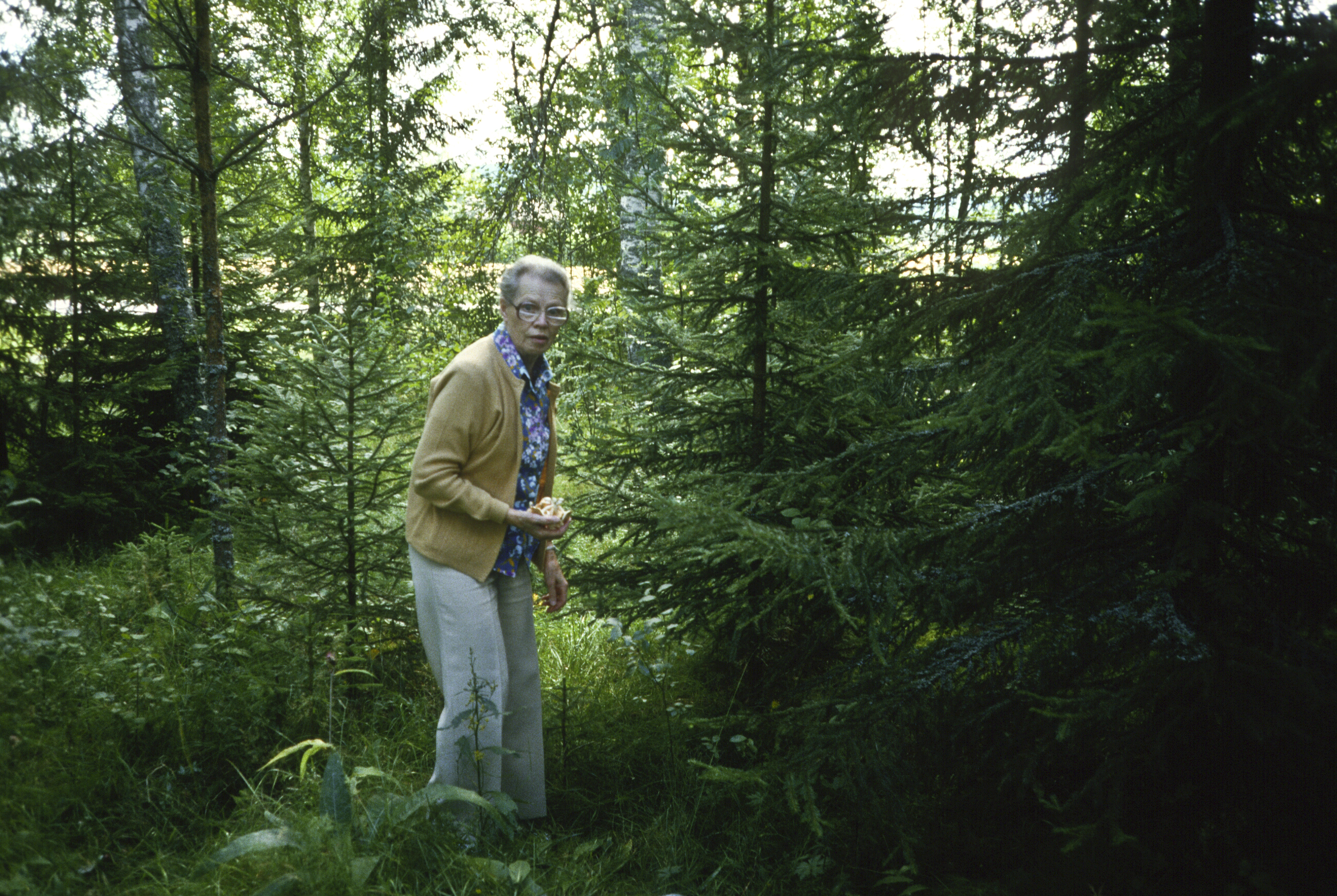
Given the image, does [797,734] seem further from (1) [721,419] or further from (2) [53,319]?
(2) [53,319]

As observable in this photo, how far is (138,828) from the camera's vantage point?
10.3ft

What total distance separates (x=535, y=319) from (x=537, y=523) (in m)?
0.89

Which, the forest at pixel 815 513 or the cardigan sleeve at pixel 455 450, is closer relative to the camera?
the forest at pixel 815 513

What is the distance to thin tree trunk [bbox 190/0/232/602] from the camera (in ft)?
15.9

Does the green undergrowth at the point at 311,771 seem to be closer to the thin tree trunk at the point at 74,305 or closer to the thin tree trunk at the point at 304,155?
the thin tree trunk at the point at 74,305

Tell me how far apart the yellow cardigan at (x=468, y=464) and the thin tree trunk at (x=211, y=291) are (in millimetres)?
2431

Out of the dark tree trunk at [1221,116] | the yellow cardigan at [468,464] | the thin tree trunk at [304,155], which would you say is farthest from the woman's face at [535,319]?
the thin tree trunk at [304,155]

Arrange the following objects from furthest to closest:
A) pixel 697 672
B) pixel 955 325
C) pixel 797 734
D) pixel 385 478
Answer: pixel 697 672 < pixel 385 478 < pixel 797 734 < pixel 955 325

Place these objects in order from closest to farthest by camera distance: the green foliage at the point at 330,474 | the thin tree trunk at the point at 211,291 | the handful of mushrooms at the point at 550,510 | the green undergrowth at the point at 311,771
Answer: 1. the green undergrowth at the point at 311,771
2. the handful of mushrooms at the point at 550,510
3. the green foliage at the point at 330,474
4. the thin tree trunk at the point at 211,291

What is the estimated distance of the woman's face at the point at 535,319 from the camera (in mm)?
3256

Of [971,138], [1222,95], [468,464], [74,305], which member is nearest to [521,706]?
[468,464]

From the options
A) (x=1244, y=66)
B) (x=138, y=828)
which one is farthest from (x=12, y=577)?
(x=1244, y=66)

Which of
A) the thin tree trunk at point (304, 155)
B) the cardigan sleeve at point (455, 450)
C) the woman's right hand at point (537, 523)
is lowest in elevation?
the woman's right hand at point (537, 523)

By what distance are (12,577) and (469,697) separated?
189cm
